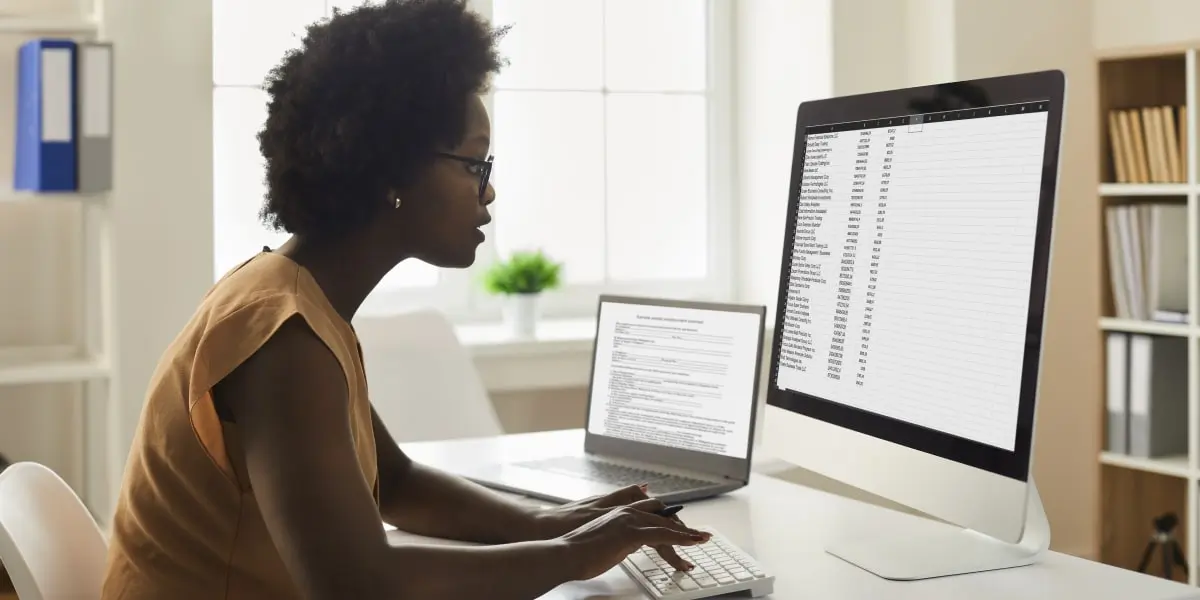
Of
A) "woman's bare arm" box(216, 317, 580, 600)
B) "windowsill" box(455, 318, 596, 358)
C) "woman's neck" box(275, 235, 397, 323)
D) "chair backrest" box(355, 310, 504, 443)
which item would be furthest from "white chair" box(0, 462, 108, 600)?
"windowsill" box(455, 318, 596, 358)

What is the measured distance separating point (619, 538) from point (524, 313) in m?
2.04

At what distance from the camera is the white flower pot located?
3.28m

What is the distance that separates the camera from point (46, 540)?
132cm

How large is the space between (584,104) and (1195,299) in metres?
1.67

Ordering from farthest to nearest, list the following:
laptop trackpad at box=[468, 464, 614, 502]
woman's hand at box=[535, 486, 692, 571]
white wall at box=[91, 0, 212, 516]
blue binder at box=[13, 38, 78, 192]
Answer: white wall at box=[91, 0, 212, 516] → blue binder at box=[13, 38, 78, 192] → laptop trackpad at box=[468, 464, 614, 502] → woman's hand at box=[535, 486, 692, 571]

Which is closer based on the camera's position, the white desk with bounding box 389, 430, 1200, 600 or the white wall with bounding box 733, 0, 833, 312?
the white desk with bounding box 389, 430, 1200, 600

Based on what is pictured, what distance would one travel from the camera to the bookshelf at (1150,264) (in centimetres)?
291

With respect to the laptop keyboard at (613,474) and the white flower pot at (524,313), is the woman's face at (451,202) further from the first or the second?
the white flower pot at (524,313)

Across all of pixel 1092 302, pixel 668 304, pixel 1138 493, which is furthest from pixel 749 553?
pixel 1092 302

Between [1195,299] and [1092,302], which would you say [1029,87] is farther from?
[1092,302]

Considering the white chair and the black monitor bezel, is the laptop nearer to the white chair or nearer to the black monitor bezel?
the black monitor bezel

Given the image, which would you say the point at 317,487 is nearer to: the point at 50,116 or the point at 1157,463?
the point at 50,116

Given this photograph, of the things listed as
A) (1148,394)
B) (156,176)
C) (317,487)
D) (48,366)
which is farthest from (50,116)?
(1148,394)

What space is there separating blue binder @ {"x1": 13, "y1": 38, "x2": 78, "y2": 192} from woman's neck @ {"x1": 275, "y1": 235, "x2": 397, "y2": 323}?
1.45 m
